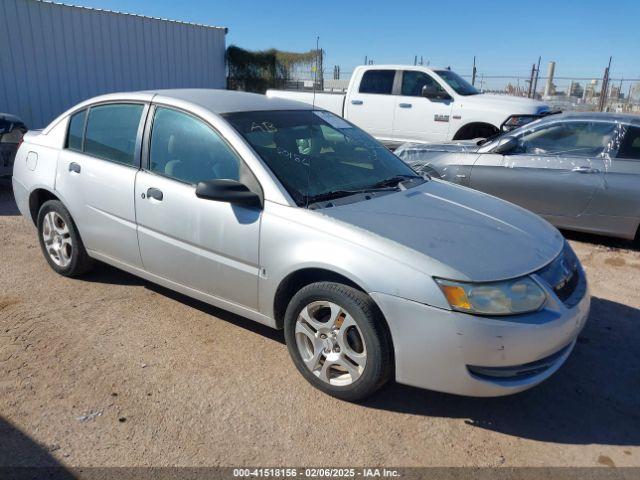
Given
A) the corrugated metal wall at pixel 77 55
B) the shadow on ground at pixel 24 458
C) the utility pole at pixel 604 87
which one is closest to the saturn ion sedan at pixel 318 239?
the shadow on ground at pixel 24 458

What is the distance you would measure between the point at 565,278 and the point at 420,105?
→ 7.25 m

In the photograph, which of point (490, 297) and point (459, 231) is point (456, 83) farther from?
point (490, 297)

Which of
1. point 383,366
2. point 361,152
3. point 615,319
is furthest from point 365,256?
point 615,319

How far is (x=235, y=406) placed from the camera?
9.37 feet

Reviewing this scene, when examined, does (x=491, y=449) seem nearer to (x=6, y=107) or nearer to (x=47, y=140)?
(x=47, y=140)

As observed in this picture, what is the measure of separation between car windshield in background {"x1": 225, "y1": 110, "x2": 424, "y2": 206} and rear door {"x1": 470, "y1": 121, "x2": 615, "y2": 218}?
239 cm

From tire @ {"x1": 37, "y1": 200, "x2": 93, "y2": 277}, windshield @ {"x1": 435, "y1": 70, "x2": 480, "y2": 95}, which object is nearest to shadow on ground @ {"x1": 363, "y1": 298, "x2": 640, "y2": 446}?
tire @ {"x1": 37, "y1": 200, "x2": 93, "y2": 277}

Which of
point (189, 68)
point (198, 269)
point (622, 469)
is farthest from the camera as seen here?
point (189, 68)

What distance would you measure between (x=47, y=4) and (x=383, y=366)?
1278 centimetres

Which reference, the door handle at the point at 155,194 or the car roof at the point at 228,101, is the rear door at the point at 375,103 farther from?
the door handle at the point at 155,194

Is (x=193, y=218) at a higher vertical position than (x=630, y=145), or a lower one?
lower

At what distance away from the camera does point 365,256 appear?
2.66 meters

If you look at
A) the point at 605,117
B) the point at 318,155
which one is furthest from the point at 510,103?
the point at 318,155

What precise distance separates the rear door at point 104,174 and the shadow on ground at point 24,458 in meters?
1.47
